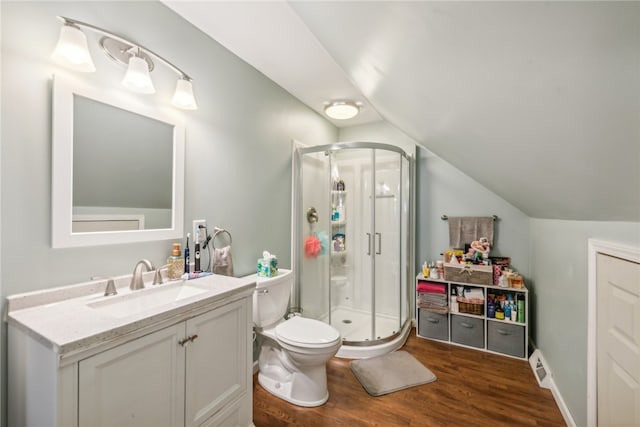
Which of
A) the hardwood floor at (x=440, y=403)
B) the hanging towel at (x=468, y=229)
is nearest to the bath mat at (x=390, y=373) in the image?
the hardwood floor at (x=440, y=403)

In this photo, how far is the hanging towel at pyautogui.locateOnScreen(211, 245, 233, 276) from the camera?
182 cm

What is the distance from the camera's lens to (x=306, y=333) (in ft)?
6.01

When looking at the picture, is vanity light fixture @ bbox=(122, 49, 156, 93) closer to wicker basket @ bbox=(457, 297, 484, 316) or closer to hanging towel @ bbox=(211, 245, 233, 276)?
hanging towel @ bbox=(211, 245, 233, 276)

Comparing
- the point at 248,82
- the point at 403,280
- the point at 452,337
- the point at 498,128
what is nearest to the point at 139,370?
the point at 498,128

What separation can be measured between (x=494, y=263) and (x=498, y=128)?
2.20m

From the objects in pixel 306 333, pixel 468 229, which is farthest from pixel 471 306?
pixel 306 333

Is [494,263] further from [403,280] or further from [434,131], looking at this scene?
[434,131]

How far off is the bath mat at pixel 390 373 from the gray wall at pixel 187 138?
1.18 meters

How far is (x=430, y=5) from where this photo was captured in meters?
0.54

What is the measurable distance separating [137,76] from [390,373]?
2578 mm

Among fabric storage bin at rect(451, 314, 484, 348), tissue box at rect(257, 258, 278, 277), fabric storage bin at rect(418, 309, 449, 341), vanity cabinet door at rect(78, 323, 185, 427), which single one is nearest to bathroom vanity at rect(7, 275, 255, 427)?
vanity cabinet door at rect(78, 323, 185, 427)

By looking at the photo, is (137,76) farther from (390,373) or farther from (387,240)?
(390,373)

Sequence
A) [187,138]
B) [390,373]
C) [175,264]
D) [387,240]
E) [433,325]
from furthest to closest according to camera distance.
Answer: [387,240]
[433,325]
[390,373]
[187,138]
[175,264]

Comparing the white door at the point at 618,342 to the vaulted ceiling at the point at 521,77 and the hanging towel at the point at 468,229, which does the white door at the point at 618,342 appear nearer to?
the vaulted ceiling at the point at 521,77
